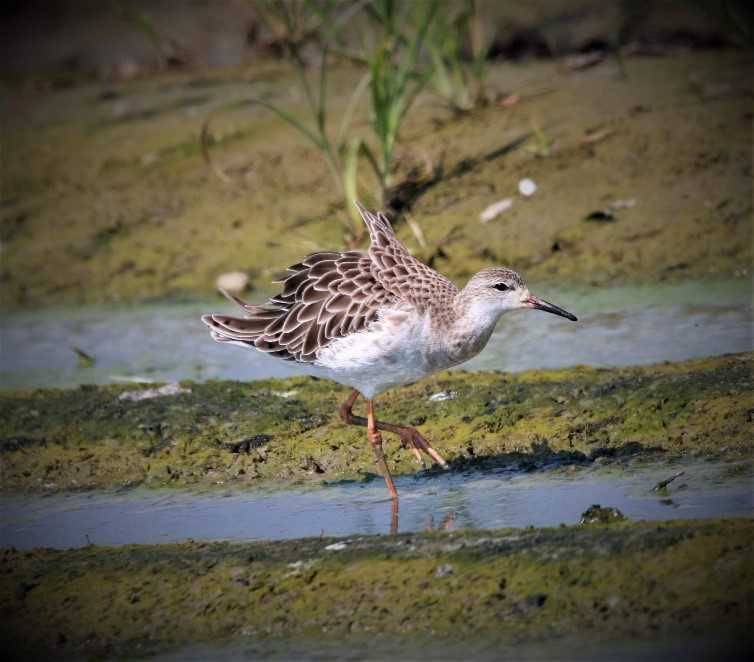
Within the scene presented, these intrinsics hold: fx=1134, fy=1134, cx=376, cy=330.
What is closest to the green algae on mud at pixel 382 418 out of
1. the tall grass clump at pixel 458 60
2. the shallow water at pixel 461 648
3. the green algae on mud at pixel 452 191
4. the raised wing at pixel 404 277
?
the raised wing at pixel 404 277

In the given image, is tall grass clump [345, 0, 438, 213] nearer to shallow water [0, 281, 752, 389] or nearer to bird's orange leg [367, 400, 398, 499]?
shallow water [0, 281, 752, 389]

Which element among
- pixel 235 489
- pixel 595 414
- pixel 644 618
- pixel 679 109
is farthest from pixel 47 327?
pixel 644 618

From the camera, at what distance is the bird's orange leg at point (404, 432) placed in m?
6.84

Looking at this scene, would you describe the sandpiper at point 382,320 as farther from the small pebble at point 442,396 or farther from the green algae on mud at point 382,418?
the small pebble at point 442,396

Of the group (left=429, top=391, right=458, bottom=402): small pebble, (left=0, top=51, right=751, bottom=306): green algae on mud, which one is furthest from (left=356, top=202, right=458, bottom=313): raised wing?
(left=0, top=51, right=751, bottom=306): green algae on mud

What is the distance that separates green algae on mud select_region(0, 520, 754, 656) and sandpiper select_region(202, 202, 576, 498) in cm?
134

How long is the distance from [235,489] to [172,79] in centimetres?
1099

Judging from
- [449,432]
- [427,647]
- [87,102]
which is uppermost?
[87,102]

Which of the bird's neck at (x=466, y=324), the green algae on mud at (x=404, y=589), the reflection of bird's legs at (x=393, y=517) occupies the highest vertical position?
the bird's neck at (x=466, y=324)

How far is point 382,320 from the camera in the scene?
691cm

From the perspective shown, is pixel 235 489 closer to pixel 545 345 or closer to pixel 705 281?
pixel 545 345

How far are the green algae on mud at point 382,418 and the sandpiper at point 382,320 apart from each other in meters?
0.33

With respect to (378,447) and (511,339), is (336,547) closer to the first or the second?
(378,447)

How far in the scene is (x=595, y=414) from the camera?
7039 millimetres
